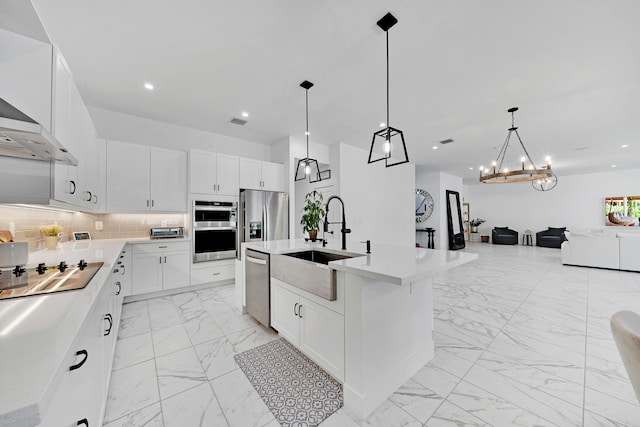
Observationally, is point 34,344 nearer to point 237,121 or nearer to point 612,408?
point 612,408

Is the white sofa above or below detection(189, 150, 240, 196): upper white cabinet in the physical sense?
below

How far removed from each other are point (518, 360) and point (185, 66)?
429 centimetres

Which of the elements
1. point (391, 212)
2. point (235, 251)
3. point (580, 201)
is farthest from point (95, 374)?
point (580, 201)

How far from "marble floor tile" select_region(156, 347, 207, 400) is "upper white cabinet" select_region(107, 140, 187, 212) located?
245cm

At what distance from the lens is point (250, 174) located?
4559mm

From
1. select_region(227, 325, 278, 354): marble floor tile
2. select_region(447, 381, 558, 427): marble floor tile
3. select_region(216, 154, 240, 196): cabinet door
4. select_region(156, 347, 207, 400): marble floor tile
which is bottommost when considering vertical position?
select_region(447, 381, 558, 427): marble floor tile

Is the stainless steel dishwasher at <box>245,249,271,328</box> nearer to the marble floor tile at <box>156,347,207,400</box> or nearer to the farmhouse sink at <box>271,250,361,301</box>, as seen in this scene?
the farmhouse sink at <box>271,250,361,301</box>

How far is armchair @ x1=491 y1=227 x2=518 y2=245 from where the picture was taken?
9.92 meters

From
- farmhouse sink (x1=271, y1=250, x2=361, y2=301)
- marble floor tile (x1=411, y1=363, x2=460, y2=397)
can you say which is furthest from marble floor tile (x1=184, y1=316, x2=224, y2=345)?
marble floor tile (x1=411, y1=363, x2=460, y2=397)

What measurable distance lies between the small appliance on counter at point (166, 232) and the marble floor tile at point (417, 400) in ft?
12.3

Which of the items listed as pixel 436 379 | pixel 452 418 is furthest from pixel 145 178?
pixel 452 418

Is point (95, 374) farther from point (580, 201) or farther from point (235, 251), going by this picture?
point (580, 201)

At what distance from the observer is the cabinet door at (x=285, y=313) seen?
2113mm

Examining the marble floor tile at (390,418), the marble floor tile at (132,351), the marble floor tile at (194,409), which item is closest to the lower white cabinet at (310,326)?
the marble floor tile at (390,418)
